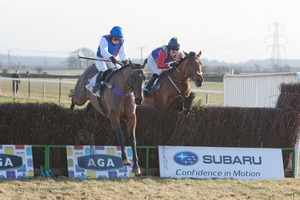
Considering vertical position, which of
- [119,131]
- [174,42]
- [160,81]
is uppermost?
[174,42]

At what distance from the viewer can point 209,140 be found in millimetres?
9477

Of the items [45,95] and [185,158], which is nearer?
[185,158]

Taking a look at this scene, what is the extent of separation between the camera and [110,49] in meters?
9.21

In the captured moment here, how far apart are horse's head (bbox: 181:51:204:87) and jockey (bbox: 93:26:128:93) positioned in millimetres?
1412

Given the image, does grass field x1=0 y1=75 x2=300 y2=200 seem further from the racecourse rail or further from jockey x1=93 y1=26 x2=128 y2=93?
the racecourse rail

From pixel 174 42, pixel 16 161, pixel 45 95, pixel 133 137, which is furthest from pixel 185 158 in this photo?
pixel 45 95

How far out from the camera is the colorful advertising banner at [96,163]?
28.2 feet

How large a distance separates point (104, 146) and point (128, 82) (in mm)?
1331

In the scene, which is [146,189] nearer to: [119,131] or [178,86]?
[119,131]

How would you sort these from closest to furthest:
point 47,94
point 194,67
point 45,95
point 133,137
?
point 133,137
point 194,67
point 45,95
point 47,94

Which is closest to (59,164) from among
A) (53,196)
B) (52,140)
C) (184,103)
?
(52,140)

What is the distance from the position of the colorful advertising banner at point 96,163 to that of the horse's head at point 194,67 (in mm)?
2055

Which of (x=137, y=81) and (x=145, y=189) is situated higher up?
(x=137, y=81)

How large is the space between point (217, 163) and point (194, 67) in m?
1.95
